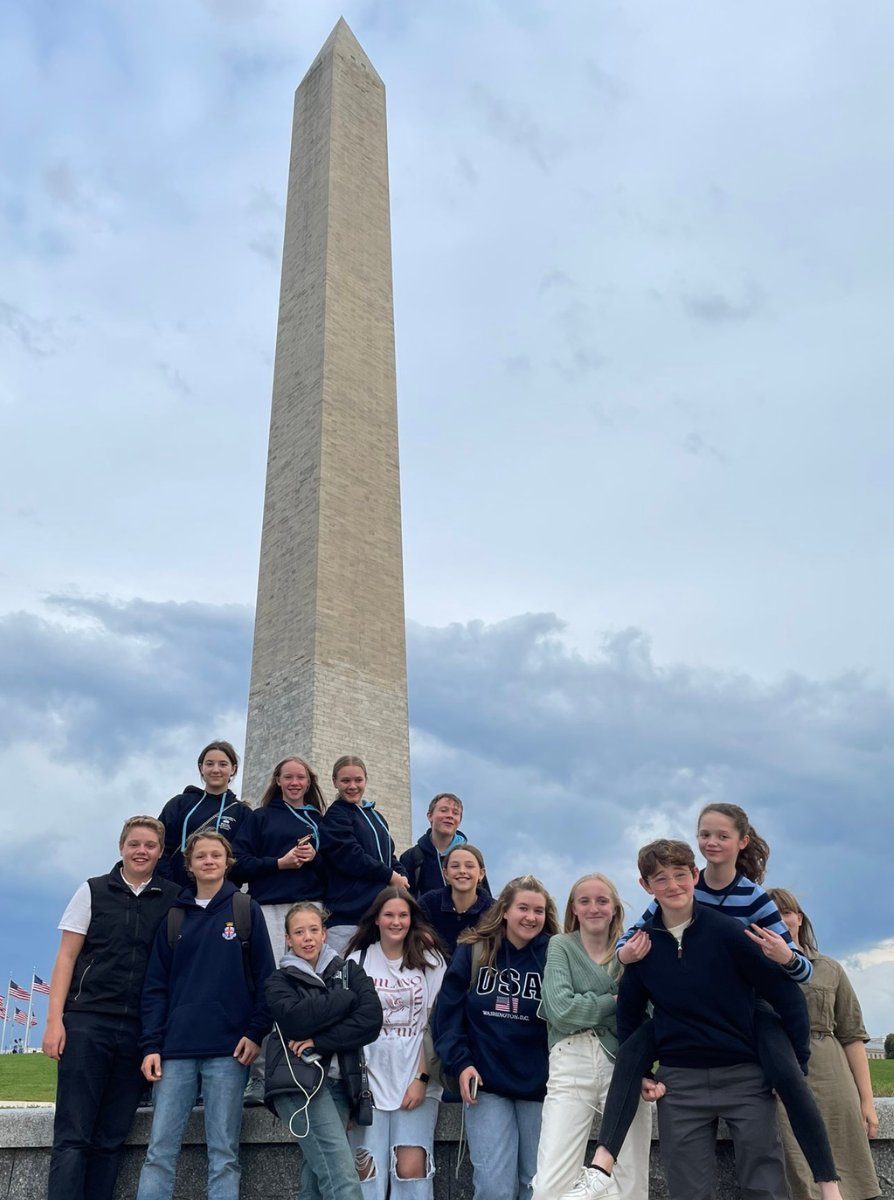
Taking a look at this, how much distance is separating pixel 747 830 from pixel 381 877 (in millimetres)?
2445

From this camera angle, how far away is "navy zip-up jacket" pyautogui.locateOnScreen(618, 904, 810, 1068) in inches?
180

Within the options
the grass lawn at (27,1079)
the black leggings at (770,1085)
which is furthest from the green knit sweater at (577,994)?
the grass lawn at (27,1079)

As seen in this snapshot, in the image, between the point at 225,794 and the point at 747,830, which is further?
the point at 225,794

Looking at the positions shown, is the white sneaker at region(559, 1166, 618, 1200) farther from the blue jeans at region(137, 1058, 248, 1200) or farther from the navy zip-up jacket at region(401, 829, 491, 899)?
the navy zip-up jacket at region(401, 829, 491, 899)

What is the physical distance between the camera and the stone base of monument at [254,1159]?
575 cm

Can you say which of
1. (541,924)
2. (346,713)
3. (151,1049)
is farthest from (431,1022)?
(346,713)

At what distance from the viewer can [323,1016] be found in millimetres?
5172

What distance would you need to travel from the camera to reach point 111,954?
18.7 ft

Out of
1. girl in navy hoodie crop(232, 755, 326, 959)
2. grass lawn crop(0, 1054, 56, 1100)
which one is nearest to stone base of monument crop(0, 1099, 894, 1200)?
girl in navy hoodie crop(232, 755, 326, 959)

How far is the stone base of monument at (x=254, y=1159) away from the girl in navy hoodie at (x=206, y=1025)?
479 mm

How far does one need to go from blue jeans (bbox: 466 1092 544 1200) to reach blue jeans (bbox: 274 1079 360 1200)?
53 centimetres

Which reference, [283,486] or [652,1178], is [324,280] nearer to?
[283,486]

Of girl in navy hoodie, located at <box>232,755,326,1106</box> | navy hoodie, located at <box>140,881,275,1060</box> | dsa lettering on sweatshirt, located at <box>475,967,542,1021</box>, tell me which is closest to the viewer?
dsa lettering on sweatshirt, located at <box>475,967,542,1021</box>

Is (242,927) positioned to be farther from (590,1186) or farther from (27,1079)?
(27,1079)
